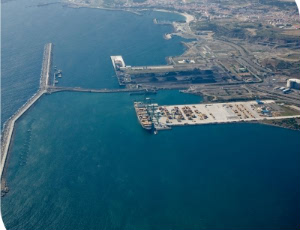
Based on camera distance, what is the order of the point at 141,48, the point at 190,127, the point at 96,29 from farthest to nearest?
the point at 96,29 → the point at 141,48 → the point at 190,127

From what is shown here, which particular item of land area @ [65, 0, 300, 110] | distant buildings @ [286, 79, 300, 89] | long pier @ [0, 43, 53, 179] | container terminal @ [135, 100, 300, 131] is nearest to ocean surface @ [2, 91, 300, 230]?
long pier @ [0, 43, 53, 179]

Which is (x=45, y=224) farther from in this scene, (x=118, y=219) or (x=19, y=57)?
(x=19, y=57)

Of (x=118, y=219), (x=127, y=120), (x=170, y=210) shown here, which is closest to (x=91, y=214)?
(x=118, y=219)

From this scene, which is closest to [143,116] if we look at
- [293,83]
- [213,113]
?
[213,113]

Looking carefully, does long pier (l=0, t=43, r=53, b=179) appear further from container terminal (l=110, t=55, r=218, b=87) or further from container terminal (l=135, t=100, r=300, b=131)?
container terminal (l=135, t=100, r=300, b=131)

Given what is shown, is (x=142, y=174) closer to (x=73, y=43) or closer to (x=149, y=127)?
(x=149, y=127)

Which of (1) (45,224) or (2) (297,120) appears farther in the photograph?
(2) (297,120)
